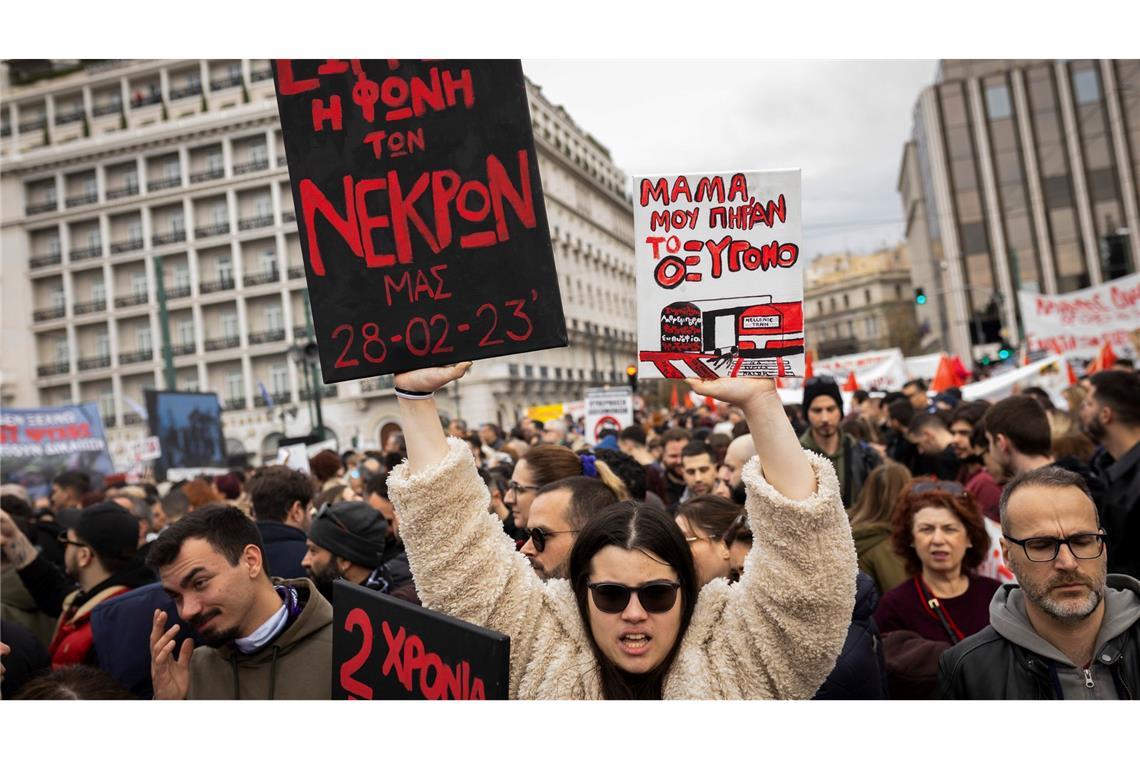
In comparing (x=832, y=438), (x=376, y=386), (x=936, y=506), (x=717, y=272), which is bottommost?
(x=936, y=506)

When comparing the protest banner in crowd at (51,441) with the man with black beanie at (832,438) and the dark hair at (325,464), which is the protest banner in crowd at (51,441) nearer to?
the dark hair at (325,464)

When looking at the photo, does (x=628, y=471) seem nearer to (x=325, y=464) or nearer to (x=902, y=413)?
(x=325, y=464)

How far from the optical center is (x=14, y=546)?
15.6 ft

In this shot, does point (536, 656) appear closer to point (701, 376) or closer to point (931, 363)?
point (701, 376)

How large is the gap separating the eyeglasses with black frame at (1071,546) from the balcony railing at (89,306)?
58470 millimetres

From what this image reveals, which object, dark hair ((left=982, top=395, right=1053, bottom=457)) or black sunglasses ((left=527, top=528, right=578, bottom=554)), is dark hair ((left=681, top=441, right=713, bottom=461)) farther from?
black sunglasses ((left=527, top=528, right=578, bottom=554))

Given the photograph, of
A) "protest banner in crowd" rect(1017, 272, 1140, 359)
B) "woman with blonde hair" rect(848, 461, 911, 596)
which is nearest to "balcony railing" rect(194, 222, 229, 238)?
"protest banner in crowd" rect(1017, 272, 1140, 359)

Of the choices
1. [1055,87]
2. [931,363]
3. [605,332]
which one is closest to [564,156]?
[605,332]

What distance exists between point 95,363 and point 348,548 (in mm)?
56335

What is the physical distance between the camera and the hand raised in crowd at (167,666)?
2.90 meters

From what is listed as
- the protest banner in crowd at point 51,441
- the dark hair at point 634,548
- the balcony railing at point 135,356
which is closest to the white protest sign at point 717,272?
the dark hair at point 634,548

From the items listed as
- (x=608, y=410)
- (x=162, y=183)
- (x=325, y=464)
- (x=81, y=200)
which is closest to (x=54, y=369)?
(x=81, y=200)

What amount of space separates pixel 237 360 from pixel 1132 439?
52467 mm

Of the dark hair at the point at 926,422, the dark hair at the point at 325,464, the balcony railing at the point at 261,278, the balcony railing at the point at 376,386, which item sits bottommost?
the dark hair at the point at 926,422
